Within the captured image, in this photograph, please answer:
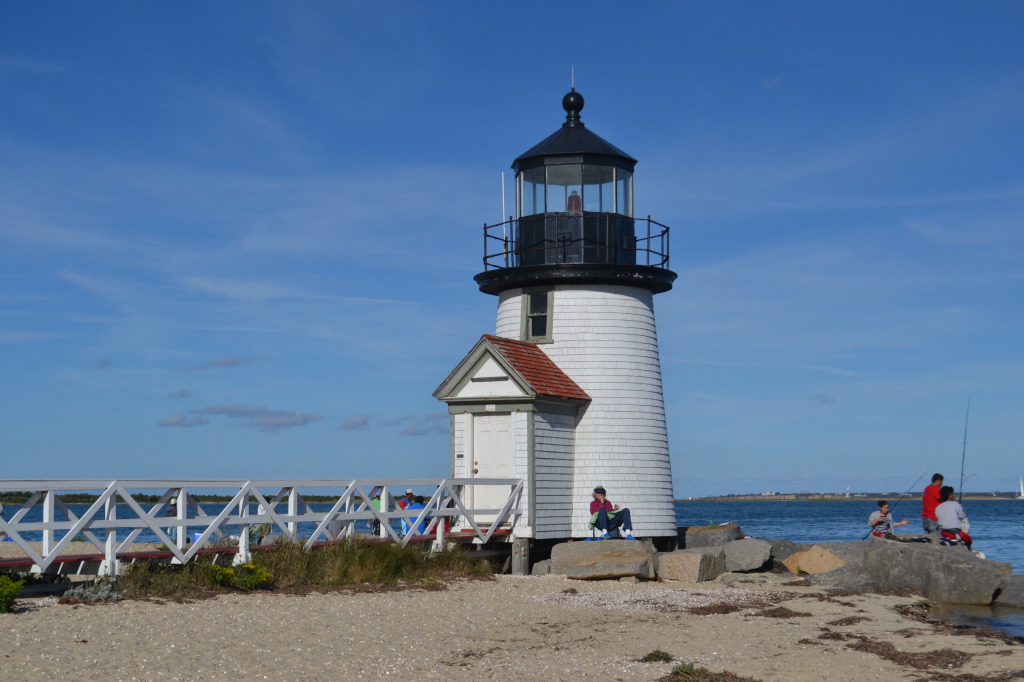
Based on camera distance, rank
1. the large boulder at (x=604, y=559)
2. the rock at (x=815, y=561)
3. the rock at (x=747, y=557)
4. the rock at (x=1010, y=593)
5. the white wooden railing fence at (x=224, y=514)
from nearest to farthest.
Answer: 1. the white wooden railing fence at (x=224, y=514)
2. the rock at (x=1010, y=593)
3. the large boulder at (x=604, y=559)
4. the rock at (x=815, y=561)
5. the rock at (x=747, y=557)

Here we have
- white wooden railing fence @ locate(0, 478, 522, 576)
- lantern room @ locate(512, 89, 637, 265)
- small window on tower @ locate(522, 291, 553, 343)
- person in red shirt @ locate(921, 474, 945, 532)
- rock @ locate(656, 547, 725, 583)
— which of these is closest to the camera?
white wooden railing fence @ locate(0, 478, 522, 576)

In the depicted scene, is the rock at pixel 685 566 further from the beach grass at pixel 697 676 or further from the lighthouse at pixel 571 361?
the beach grass at pixel 697 676

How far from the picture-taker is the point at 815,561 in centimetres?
1816

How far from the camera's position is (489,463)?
19.1m

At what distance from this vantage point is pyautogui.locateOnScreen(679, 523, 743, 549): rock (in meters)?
21.3

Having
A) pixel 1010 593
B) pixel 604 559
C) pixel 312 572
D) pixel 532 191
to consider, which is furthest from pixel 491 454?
pixel 1010 593

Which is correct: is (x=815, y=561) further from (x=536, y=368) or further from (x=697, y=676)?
(x=697, y=676)

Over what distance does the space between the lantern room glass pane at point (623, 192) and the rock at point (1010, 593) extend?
27.2 ft

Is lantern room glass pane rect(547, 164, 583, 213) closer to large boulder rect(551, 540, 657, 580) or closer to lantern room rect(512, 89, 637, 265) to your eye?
lantern room rect(512, 89, 637, 265)

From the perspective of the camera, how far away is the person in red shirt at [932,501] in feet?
62.9

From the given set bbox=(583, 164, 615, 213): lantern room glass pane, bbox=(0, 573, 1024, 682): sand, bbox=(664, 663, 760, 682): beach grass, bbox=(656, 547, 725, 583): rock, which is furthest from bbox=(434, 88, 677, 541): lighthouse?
bbox=(664, 663, 760, 682): beach grass

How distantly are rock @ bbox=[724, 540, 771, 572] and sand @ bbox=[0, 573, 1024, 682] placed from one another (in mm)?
2877

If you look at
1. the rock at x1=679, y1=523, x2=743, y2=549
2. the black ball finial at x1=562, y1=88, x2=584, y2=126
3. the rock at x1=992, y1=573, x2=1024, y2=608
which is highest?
the black ball finial at x1=562, y1=88, x2=584, y2=126

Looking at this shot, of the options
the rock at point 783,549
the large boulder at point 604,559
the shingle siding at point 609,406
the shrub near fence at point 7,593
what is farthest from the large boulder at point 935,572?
the shrub near fence at point 7,593
